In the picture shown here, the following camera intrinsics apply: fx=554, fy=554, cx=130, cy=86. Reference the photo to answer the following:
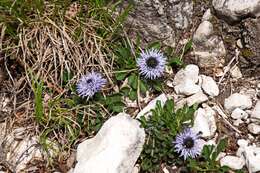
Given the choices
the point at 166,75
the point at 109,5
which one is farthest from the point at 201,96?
the point at 109,5

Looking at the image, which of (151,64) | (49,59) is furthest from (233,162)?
(49,59)

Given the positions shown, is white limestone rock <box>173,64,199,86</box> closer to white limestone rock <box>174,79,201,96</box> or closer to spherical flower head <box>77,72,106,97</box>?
white limestone rock <box>174,79,201,96</box>

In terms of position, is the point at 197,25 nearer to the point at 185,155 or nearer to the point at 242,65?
the point at 242,65

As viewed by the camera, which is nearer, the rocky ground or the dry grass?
the rocky ground

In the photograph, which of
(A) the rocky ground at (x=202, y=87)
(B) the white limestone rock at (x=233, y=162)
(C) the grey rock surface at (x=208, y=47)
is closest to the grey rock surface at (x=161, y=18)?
(A) the rocky ground at (x=202, y=87)

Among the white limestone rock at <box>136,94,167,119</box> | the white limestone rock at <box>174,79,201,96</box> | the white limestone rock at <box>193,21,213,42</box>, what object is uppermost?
the white limestone rock at <box>193,21,213,42</box>

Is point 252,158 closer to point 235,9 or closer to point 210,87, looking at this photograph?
point 210,87

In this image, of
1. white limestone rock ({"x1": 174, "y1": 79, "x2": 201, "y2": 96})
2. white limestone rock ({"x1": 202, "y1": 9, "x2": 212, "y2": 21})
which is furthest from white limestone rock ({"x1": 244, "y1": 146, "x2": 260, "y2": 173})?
white limestone rock ({"x1": 202, "y1": 9, "x2": 212, "y2": 21})
